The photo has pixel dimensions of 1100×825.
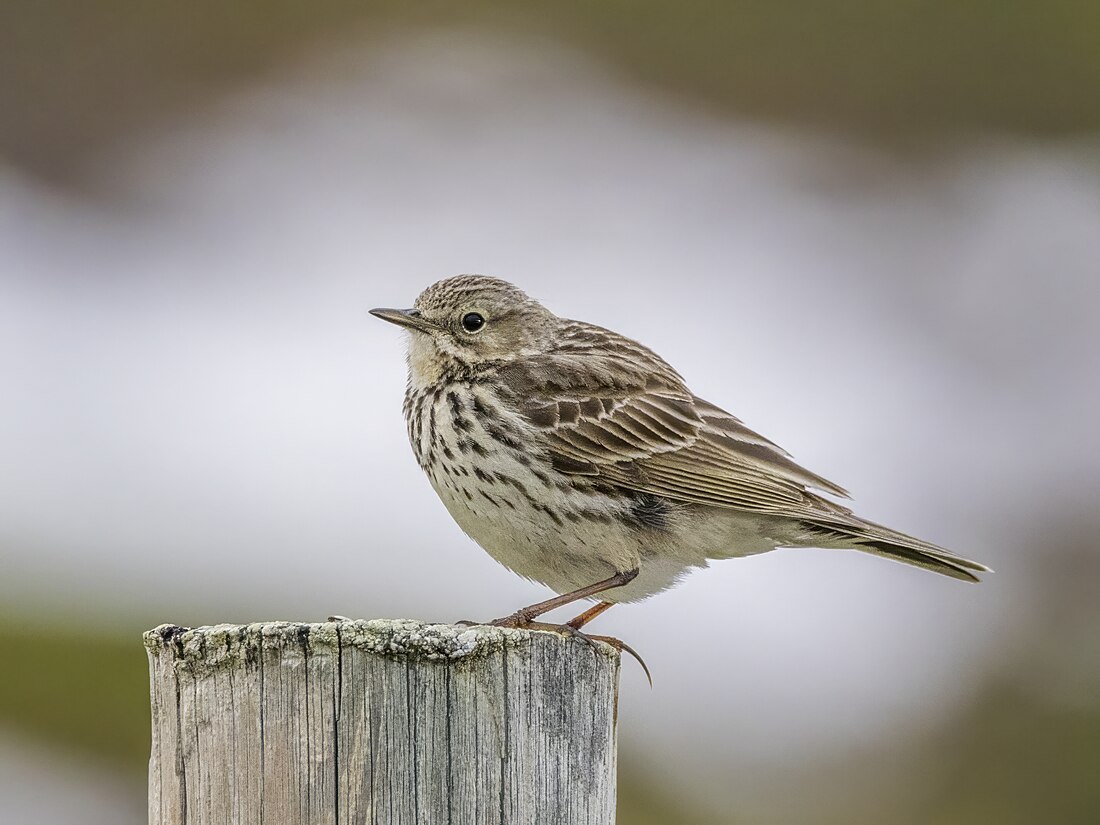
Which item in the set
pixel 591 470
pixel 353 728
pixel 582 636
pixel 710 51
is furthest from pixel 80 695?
A: pixel 710 51

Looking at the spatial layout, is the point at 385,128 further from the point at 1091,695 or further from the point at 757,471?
the point at 757,471

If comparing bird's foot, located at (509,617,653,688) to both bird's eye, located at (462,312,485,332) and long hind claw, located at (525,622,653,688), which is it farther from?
bird's eye, located at (462,312,485,332)

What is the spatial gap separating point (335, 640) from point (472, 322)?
3.77 m

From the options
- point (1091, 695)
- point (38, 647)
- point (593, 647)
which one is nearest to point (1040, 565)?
point (1091, 695)

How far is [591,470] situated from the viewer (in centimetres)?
697

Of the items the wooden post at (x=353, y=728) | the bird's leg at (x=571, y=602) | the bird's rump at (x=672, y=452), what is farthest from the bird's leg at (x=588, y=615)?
the wooden post at (x=353, y=728)

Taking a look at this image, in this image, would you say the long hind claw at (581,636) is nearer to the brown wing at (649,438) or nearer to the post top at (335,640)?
the post top at (335,640)

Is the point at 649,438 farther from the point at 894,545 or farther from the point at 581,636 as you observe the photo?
the point at 581,636

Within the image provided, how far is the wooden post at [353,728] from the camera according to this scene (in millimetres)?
4070

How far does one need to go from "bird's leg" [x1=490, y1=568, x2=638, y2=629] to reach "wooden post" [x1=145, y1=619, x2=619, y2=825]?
168 cm

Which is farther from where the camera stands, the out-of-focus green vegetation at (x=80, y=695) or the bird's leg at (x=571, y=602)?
the out-of-focus green vegetation at (x=80, y=695)

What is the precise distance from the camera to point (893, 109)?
52.8 ft

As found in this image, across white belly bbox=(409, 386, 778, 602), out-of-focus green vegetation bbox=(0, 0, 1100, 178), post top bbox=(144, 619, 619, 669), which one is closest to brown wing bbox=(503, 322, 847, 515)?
white belly bbox=(409, 386, 778, 602)

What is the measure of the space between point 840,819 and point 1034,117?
801 cm
